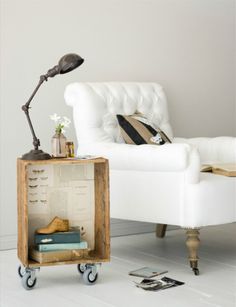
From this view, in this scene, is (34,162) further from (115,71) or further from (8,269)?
(115,71)

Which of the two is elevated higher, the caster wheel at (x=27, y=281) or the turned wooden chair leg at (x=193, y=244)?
the turned wooden chair leg at (x=193, y=244)

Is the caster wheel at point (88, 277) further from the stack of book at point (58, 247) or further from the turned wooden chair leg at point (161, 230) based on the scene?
the turned wooden chair leg at point (161, 230)

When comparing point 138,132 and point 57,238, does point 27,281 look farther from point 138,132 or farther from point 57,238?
point 138,132

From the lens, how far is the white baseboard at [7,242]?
3.70 m

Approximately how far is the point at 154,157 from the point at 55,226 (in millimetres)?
601

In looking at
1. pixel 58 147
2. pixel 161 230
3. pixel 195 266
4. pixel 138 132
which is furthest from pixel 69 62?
pixel 161 230

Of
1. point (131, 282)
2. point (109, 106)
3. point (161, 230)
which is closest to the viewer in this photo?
point (131, 282)

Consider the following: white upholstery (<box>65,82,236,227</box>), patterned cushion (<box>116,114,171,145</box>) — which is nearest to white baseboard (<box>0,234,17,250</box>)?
white upholstery (<box>65,82,236,227</box>)

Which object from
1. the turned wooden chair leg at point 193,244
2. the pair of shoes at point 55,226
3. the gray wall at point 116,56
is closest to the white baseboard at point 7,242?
the gray wall at point 116,56

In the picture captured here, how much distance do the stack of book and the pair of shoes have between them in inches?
0.8

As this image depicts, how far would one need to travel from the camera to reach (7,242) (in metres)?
3.71

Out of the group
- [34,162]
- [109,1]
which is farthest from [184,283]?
[109,1]

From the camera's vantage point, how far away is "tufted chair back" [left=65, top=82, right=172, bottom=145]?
354 centimetres

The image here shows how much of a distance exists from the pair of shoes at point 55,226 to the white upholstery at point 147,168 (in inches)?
17.3
